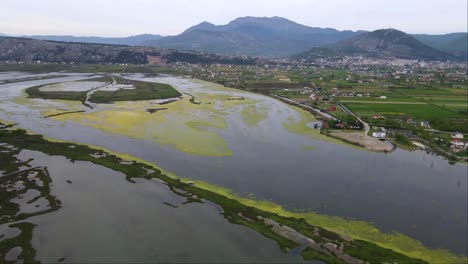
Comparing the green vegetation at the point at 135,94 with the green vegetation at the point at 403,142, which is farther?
the green vegetation at the point at 135,94

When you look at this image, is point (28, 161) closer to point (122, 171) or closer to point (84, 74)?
point (122, 171)

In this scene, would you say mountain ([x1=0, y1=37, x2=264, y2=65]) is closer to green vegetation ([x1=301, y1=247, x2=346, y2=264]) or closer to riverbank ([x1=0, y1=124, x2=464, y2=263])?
Result: riverbank ([x1=0, y1=124, x2=464, y2=263])

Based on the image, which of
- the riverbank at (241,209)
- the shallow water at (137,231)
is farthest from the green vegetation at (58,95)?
the shallow water at (137,231)

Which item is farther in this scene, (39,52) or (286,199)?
(39,52)

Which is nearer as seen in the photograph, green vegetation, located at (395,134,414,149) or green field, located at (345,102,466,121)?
green vegetation, located at (395,134,414,149)

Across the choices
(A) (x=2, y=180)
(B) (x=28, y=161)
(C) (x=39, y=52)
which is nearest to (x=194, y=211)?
(A) (x=2, y=180)

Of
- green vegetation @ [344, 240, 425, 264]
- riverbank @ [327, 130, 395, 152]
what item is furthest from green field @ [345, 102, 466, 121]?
green vegetation @ [344, 240, 425, 264]

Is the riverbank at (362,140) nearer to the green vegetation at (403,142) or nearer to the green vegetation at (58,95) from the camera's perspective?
the green vegetation at (403,142)
